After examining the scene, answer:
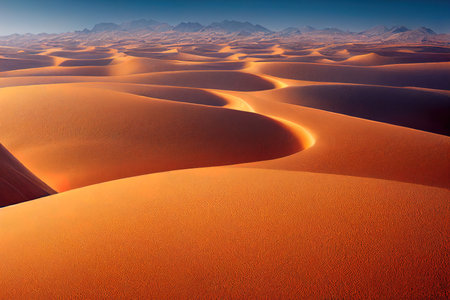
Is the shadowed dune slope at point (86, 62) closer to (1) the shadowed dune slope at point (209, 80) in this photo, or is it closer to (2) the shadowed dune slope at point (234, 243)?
(1) the shadowed dune slope at point (209, 80)

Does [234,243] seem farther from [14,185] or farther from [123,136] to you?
[123,136]

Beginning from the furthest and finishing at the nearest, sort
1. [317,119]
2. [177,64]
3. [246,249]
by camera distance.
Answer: [177,64] → [317,119] → [246,249]

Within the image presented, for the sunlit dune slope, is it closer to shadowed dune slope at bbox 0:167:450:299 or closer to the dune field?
the dune field

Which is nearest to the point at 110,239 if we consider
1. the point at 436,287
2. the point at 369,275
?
the point at 369,275

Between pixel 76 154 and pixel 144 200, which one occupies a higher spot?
pixel 144 200

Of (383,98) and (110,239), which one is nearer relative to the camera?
(110,239)

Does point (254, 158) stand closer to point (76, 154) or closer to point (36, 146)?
point (76, 154)

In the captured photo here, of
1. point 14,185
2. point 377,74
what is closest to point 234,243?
point 14,185
